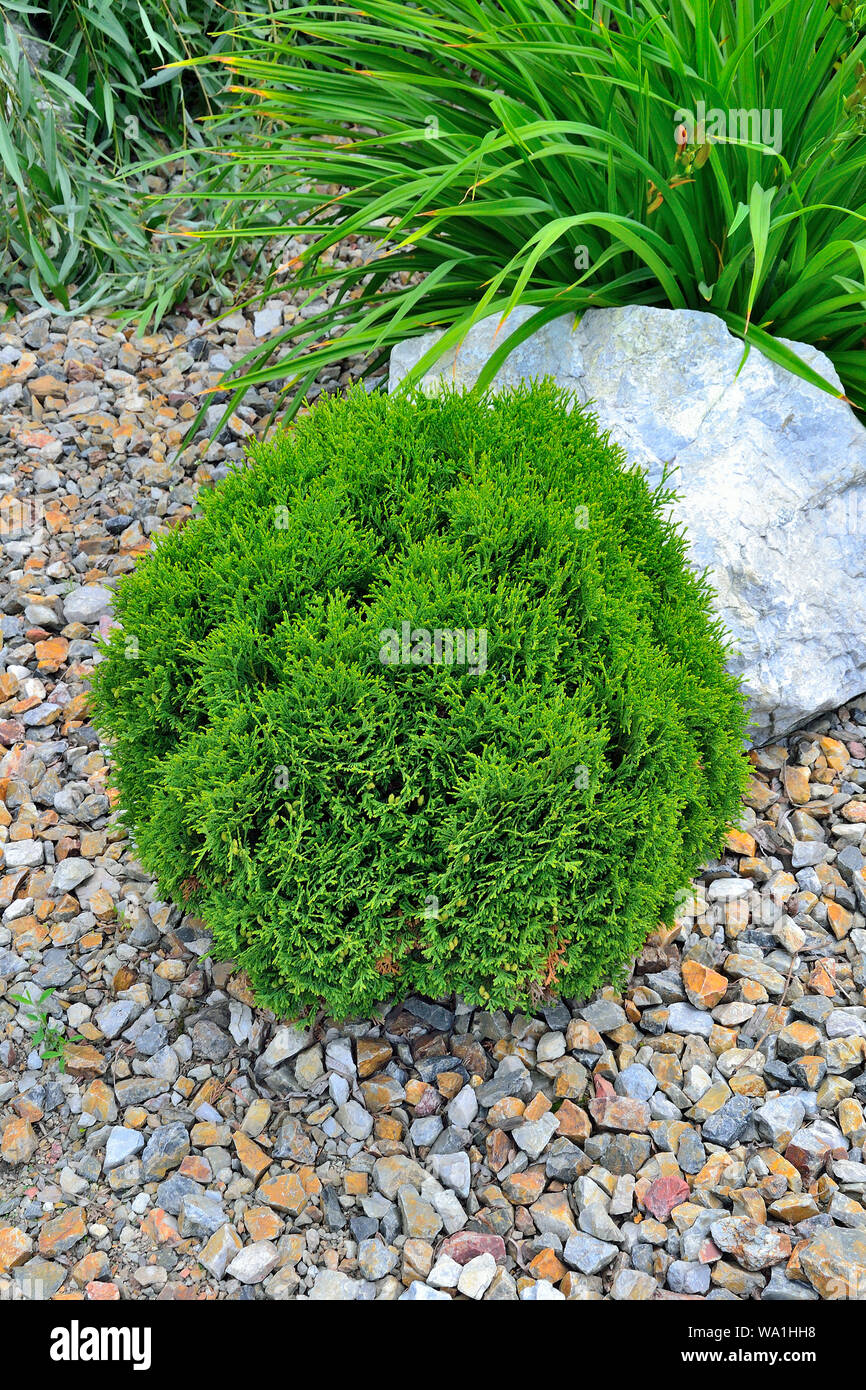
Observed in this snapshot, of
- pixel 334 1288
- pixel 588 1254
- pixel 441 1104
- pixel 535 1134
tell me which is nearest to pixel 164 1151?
pixel 334 1288

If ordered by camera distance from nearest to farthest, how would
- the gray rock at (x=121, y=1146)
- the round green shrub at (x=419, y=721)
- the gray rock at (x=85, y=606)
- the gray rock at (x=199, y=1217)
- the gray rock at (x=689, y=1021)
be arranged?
the round green shrub at (x=419, y=721) → the gray rock at (x=199, y=1217) → the gray rock at (x=121, y=1146) → the gray rock at (x=689, y=1021) → the gray rock at (x=85, y=606)

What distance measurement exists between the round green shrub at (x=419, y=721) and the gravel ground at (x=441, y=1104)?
0.23 m

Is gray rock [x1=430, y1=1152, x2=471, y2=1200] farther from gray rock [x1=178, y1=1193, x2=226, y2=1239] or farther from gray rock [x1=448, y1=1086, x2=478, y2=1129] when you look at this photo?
gray rock [x1=178, y1=1193, x2=226, y2=1239]

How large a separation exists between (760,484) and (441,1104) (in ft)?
5.67

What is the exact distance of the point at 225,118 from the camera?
3.56 metres

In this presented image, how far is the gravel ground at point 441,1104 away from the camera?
6.72 feet

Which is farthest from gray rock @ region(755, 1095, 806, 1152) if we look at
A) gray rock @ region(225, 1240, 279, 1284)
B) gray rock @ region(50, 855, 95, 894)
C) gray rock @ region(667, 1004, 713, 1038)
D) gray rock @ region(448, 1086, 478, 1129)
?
gray rock @ region(50, 855, 95, 894)

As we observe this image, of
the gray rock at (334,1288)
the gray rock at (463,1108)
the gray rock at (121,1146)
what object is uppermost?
the gray rock at (463,1108)

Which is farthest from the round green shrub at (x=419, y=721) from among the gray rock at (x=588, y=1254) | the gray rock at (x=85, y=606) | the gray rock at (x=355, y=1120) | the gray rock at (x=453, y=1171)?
the gray rock at (x=85, y=606)

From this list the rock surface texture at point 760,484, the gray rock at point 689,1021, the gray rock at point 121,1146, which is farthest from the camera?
the rock surface texture at point 760,484

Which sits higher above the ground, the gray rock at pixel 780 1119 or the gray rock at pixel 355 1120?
the gray rock at pixel 780 1119

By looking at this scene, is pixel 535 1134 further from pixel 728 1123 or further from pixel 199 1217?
pixel 199 1217

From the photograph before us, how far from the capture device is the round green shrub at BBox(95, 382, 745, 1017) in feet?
6.50

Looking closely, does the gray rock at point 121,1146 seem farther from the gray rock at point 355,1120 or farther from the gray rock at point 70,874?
the gray rock at point 70,874
